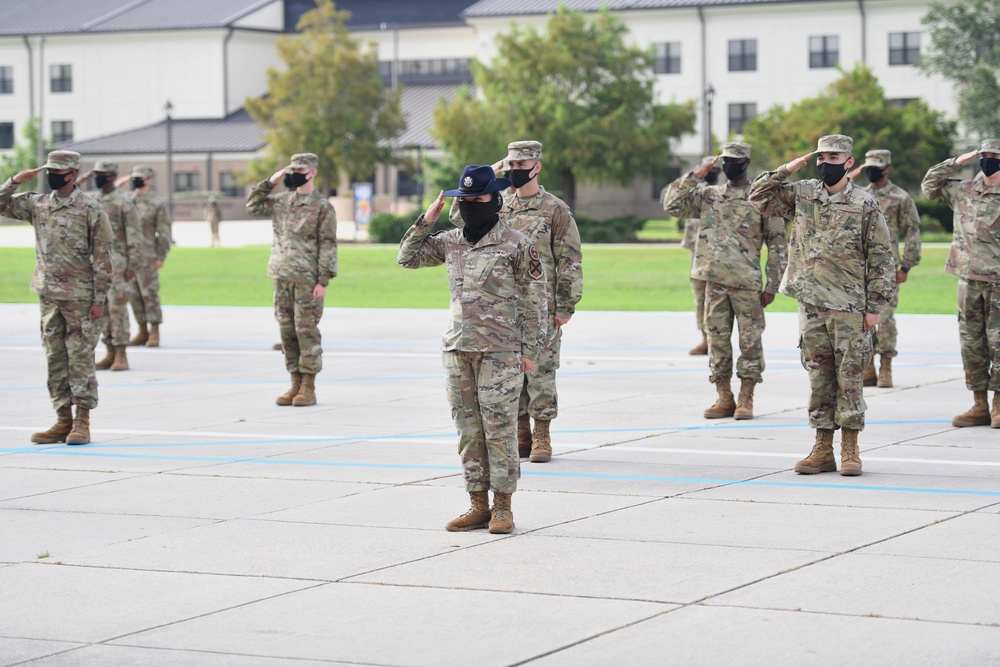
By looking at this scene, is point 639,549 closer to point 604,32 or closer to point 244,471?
point 244,471

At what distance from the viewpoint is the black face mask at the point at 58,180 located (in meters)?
11.8

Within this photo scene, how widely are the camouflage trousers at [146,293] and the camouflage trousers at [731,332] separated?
8586 millimetres

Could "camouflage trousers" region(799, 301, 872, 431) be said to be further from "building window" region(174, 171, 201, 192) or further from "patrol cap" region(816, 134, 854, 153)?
"building window" region(174, 171, 201, 192)

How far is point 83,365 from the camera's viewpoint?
38.5 ft

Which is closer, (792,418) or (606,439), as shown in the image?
(606,439)

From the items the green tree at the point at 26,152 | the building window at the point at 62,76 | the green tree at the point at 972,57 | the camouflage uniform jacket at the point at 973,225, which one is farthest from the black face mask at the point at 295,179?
the building window at the point at 62,76

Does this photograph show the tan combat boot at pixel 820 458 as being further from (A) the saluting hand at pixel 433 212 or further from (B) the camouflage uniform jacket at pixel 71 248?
(B) the camouflage uniform jacket at pixel 71 248

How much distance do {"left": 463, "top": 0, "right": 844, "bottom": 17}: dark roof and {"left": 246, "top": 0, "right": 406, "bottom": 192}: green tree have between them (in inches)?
357

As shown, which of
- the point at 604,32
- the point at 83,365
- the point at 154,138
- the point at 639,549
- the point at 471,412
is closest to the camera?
the point at 639,549

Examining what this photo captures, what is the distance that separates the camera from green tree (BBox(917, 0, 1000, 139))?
191ft

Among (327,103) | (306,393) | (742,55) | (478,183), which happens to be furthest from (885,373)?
(742,55)

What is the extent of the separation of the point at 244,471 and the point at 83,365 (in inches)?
75.0

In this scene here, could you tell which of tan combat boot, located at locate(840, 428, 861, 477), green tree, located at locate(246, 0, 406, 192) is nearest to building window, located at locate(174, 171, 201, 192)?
green tree, located at locate(246, 0, 406, 192)

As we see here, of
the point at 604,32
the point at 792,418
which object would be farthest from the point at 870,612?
the point at 604,32
